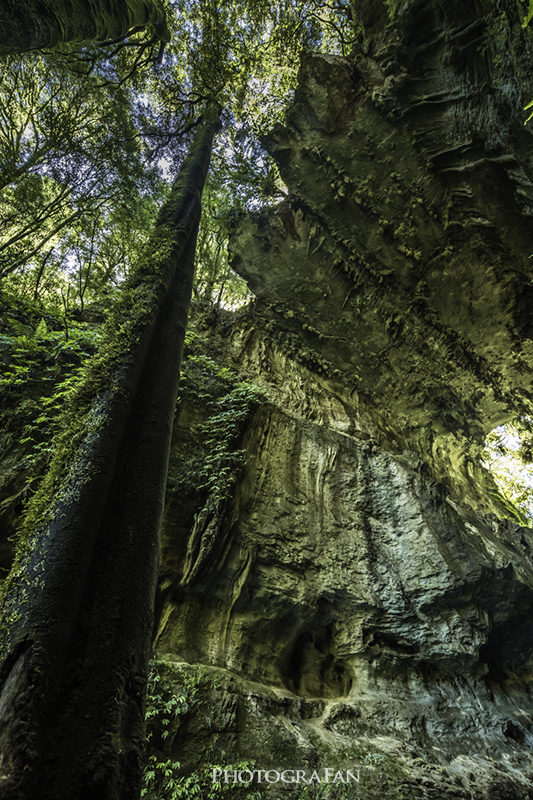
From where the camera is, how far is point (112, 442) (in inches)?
89.2

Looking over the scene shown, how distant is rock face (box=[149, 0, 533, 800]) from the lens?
4.85 meters

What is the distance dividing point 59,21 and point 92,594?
17.3 feet

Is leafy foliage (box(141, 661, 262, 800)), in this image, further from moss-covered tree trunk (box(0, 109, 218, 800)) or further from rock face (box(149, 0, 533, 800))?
moss-covered tree trunk (box(0, 109, 218, 800))

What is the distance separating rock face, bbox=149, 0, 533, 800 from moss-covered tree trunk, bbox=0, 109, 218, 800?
3415mm

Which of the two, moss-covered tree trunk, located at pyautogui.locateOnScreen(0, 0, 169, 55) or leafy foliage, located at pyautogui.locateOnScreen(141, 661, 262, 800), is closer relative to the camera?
moss-covered tree trunk, located at pyautogui.locateOnScreen(0, 0, 169, 55)

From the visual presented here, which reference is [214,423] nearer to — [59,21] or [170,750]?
[170,750]

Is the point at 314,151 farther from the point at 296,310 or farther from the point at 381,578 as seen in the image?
the point at 381,578

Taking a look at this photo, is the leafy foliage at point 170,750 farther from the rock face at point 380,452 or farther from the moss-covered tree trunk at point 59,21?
the moss-covered tree trunk at point 59,21

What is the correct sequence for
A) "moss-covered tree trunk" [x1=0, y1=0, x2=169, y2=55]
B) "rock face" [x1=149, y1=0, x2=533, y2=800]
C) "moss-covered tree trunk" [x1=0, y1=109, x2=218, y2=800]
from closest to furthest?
"moss-covered tree trunk" [x1=0, y1=109, x2=218, y2=800]
"moss-covered tree trunk" [x1=0, y1=0, x2=169, y2=55]
"rock face" [x1=149, y1=0, x2=533, y2=800]

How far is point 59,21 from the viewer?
3.59 metres

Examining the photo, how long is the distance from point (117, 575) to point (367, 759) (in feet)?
15.8

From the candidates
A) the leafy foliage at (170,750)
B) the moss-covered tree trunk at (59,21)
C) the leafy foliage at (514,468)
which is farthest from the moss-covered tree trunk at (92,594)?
the leafy foliage at (514,468)

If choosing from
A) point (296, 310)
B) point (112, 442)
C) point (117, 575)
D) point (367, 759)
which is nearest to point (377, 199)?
point (296, 310)

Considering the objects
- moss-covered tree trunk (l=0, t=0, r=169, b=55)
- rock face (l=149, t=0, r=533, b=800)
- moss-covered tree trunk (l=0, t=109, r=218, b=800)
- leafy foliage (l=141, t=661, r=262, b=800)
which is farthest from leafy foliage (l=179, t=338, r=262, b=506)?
moss-covered tree trunk (l=0, t=0, r=169, b=55)
